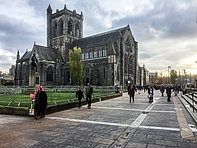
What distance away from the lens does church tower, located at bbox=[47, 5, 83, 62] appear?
6288 cm

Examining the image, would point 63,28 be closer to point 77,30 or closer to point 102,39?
point 77,30

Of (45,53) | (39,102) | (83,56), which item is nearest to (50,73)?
(45,53)

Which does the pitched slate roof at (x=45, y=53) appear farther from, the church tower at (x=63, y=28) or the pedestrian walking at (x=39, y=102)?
the pedestrian walking at (x=39, y=102)

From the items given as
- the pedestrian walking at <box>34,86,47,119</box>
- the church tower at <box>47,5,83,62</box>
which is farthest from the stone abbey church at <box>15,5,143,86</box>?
the pedestrian walking at <box>34,86,47,119</box>

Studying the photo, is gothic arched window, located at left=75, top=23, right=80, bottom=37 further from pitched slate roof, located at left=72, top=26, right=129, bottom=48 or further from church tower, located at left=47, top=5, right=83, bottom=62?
pitched slate roof, located at left=72, top=26, right=129, bottom=48

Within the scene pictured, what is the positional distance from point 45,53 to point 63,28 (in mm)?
11654

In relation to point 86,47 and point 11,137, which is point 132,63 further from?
point 11,137

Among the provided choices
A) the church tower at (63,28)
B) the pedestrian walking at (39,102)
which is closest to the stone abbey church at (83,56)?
the church tower at (63,28)

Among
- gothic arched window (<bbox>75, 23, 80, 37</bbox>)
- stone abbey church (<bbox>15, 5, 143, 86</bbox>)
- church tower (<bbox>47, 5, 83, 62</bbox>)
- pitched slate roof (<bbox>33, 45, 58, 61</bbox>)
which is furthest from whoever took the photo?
gothic arched window (<bbox>75, 23, 80, 37</bbox>)

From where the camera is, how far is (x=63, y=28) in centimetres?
6331

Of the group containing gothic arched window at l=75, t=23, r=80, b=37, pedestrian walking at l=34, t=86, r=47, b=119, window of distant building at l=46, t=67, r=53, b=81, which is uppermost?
gothic arched window at l=75, t=23, r=80, b=37

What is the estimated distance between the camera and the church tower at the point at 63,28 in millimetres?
62875

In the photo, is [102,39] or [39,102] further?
[102,39]

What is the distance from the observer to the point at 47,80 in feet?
182
